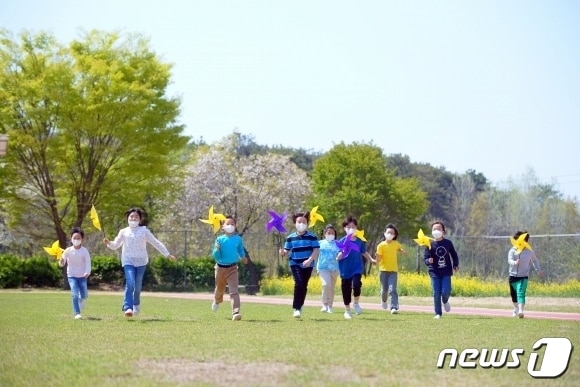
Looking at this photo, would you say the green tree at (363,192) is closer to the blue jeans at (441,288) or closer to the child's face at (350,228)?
the child's face at (350,228)

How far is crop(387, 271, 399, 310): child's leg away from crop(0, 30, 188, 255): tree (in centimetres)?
2263

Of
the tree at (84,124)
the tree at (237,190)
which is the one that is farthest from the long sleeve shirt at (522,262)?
the tree at (237,190)

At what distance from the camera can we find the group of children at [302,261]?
17.0 meters

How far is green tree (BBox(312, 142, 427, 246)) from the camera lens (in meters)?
56.9

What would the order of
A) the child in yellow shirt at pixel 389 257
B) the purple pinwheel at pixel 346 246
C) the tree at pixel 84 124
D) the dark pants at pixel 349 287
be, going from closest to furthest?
the dark pants at pixel 349 287 < the purple pinwheel at pixel 346 246 < the child in yellow shirt at pixel 389 257 < the tree at pixel 84 124

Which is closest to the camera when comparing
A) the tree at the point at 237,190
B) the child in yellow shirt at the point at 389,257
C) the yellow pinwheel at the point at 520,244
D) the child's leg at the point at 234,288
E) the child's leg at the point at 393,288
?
the child's leg at the point at 234,288

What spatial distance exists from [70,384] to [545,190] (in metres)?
76.8

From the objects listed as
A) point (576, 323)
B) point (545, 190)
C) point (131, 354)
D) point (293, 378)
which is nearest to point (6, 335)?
point (131, 354)

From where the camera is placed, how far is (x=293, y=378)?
28.7 ft

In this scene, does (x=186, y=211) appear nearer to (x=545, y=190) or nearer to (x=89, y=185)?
(x=89, y=185)

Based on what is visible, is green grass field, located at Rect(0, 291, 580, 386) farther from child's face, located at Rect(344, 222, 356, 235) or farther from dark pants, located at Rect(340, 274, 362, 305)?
child's face, located at Rect(344, 222, 356, 235)

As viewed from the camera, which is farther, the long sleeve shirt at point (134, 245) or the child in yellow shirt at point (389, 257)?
the child in yellow shirt at point (389, 257)

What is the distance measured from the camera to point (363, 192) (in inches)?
2240

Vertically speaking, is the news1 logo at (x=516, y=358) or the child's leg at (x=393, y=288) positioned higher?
the child's leg at (x=393, y=288)
